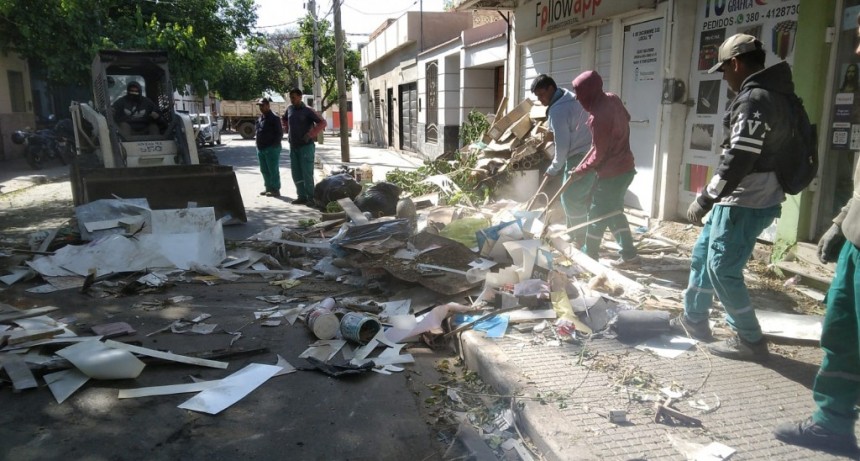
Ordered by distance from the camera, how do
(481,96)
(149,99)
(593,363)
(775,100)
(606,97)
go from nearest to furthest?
(775,100) < (593,363) < (606,97) < (149,99) < (481,96)

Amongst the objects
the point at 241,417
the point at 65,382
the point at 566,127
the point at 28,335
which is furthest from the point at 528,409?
the point at 566,127

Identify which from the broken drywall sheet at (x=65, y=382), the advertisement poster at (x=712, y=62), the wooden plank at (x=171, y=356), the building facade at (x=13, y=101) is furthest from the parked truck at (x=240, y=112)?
the broken drywall sheet at (x=65, y=382)

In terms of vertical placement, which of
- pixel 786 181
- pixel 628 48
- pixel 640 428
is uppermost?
pixel 628 48

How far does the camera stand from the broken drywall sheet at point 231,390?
3.26 metres

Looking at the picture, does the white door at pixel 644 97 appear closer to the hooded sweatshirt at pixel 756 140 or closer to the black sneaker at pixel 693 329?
the black sneaker at pixel 693 329

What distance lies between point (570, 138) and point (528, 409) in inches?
138

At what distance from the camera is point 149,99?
1041cm

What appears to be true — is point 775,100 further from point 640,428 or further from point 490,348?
point 490,348

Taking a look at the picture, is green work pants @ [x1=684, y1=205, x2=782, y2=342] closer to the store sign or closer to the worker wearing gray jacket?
the worker wearing gray jacket

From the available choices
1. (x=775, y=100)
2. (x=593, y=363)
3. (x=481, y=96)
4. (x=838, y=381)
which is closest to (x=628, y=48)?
(x=775, y=100)

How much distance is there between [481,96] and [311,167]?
22.3 ft

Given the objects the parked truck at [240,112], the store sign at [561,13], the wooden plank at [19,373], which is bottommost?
the wooden plank at [19,373]

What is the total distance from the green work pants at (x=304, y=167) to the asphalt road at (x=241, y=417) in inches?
243

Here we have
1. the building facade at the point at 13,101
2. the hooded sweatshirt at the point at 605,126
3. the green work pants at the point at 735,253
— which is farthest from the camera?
the building facade at the point at 13,101
